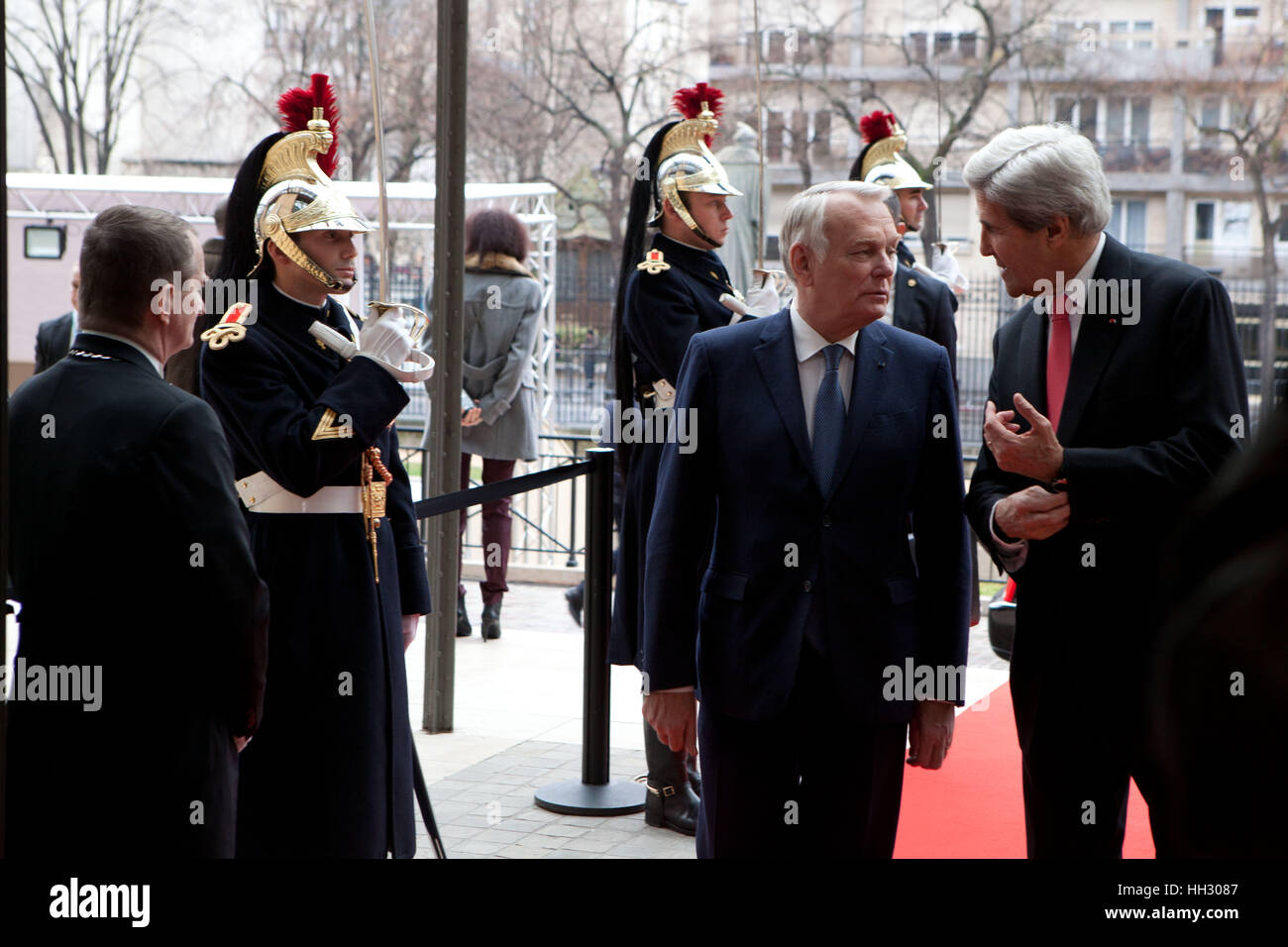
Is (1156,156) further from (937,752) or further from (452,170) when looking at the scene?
(937,752)

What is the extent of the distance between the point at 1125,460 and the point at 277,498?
6.18 feet

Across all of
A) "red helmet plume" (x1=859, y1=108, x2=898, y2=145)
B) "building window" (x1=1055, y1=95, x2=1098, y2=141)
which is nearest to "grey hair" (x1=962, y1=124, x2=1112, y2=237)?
"red helmet plume" (x1=859, y1=108, x2=898, y2=145)

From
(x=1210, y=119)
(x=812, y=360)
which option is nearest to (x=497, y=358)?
(x=812, y=360)

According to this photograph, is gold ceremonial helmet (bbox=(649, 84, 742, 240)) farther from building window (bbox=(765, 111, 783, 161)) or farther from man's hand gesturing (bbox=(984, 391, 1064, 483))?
building window (bbox=(765, 111, 783, 161))

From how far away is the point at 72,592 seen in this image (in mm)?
2676

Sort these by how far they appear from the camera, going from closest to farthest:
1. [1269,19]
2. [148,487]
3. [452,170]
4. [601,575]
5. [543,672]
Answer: [148,487], [601,575], [452,170], [543,672], [1269,19]

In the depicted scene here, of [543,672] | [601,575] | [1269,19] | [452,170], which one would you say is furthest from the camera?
[1269,19]

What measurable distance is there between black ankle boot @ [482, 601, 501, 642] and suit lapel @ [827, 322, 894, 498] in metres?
5.11

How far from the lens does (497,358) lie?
8.20 m

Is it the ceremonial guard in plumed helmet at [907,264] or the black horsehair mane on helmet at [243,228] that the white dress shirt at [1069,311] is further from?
the ceremonial guard in plumed helmet at [907,264]

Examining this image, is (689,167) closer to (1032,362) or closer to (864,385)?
(1032,362)
